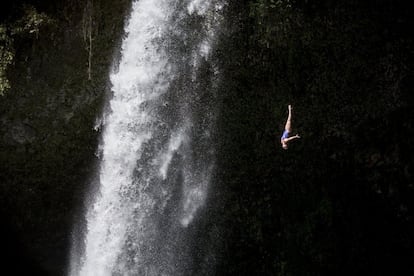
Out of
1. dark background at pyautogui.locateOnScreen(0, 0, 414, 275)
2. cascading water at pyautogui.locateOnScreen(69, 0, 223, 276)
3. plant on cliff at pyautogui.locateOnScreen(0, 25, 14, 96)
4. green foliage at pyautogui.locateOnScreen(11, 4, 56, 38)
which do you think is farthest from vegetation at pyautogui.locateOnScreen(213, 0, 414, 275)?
plant on cliff at pyautogui.locateOnScreen(0, 25, 14, 96)

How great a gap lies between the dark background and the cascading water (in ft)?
1.10

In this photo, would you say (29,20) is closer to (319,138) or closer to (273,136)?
(273,136)

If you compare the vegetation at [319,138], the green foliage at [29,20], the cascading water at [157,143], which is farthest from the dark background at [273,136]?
the cascading water at [157,143]

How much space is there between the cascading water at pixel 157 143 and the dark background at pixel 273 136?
0.33 meters

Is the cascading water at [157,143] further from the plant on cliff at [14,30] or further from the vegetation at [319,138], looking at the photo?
the plant on cliff at [14,30]

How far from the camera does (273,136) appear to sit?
764 cm

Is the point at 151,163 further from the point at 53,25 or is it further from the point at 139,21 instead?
the point at 53,25

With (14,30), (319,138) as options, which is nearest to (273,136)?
(319,138)

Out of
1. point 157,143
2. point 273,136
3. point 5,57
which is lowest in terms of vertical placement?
point 157,143

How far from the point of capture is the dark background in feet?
22.6

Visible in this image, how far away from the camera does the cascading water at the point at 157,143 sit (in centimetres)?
780

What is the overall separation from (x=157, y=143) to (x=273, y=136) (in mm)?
2155

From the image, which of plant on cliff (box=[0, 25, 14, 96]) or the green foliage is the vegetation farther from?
plant on cliff (box=[0, 25, 14, 96])

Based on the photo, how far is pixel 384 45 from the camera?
684cm
